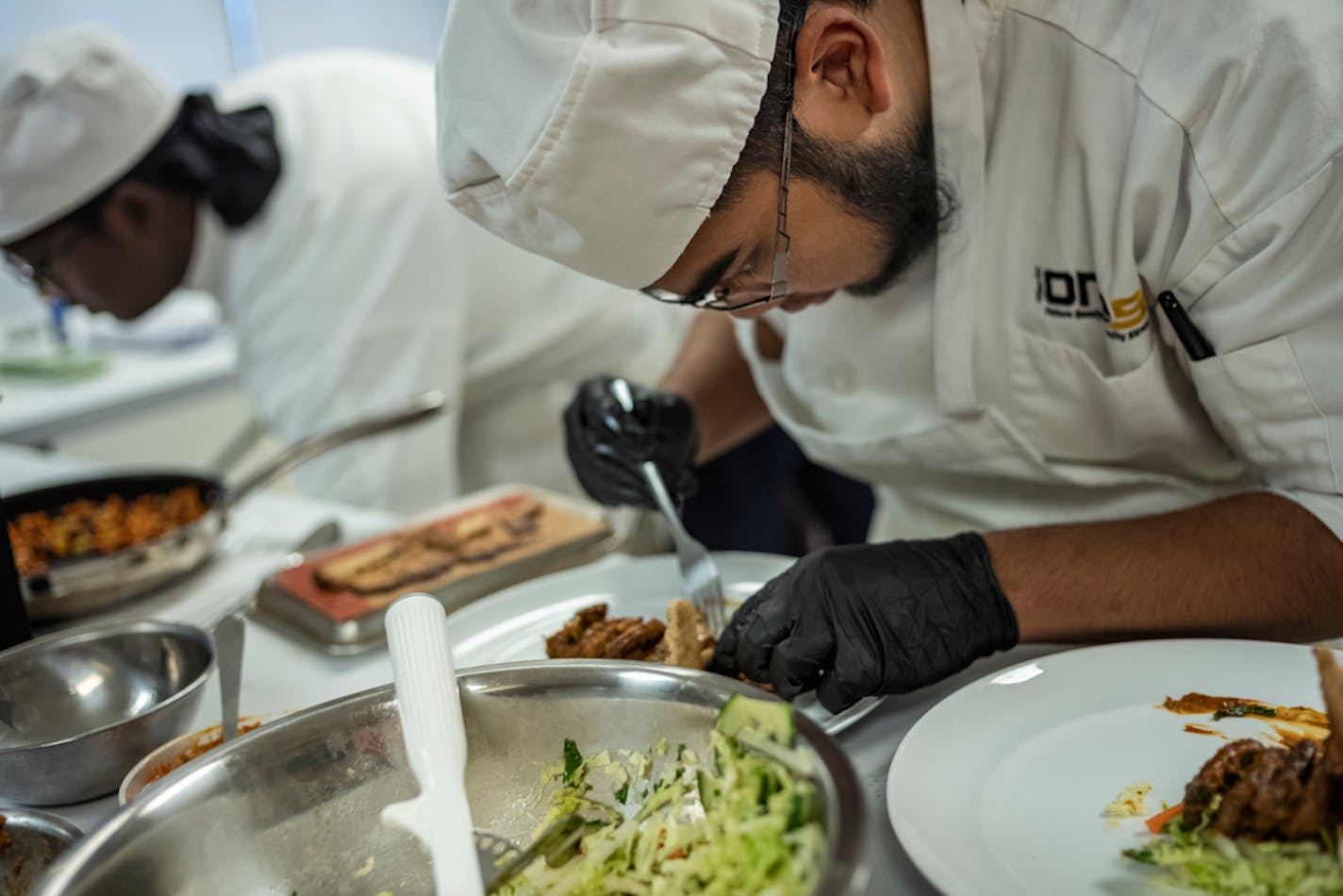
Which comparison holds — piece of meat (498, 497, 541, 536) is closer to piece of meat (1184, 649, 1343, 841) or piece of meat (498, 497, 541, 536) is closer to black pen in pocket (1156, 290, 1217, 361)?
black pen in pocket (1156, 290, 1217, 361)

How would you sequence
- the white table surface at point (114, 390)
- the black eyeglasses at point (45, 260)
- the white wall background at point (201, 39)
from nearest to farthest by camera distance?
1. the black eyeglasses at point (45, 260)
2. the white table surface at point (114, 390)
3. the white wall background at point (201, 39)

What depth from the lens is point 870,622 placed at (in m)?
1.05

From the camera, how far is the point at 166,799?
0.80m

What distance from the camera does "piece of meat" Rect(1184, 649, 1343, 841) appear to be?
0.72 metres

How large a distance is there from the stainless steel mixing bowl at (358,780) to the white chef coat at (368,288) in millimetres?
1487

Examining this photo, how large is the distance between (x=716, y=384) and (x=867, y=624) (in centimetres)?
98

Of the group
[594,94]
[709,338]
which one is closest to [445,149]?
[594,94]

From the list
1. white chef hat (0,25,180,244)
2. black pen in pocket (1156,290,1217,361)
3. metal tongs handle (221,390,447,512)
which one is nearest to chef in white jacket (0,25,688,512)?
white chef hat (0,25,180,244)

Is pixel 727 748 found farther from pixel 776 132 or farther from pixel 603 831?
pixel 776 132

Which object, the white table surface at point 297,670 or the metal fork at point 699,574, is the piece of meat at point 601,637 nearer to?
the metal fork at point 699,574

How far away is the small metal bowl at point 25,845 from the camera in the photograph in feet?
3.00

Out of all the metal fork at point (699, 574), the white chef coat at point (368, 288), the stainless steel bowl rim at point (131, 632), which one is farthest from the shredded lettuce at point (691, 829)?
the white chef coat at point (368, 288)

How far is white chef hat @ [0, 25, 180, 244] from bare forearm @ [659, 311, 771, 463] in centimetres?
131

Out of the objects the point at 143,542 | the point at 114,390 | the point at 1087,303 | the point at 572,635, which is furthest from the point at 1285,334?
the point at 114,390
